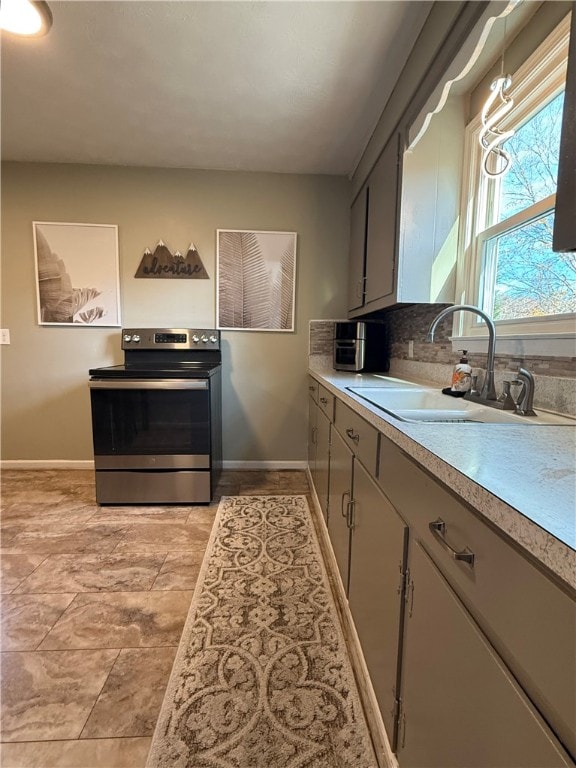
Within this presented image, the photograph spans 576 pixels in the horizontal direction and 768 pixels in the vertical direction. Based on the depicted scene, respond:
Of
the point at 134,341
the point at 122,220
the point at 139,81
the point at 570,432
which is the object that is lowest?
the point at 570,432

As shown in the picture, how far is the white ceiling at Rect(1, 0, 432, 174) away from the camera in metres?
1.52

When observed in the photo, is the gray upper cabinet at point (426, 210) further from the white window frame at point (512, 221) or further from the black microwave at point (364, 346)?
the black microwave at point (364, 346)

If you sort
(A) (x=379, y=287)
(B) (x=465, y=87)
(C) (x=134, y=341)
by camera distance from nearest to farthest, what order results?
(B) (x=465, y=87) → (A) (x=379, y=287) → (C) (x=134, y=341)

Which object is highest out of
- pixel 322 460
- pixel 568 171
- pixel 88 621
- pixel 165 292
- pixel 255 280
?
pixel 255 280

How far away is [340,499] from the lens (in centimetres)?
157

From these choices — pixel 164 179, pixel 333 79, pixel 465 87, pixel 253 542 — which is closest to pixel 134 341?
pixel 164 179

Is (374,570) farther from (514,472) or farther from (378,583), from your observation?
(514,472)

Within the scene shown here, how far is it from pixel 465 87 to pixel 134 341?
8.53ft

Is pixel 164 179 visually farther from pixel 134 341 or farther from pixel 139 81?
pixel 134 341

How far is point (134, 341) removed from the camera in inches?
114

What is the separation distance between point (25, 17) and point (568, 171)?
2108 millimetres

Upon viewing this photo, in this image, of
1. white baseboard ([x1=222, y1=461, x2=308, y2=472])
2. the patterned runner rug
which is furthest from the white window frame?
white baseboard ([x1=222, y1=461, x2=308, y2=472])

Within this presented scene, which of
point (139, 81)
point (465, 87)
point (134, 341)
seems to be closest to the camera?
point (465, 87)

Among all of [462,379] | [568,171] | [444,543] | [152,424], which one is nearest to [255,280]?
[152,424]
